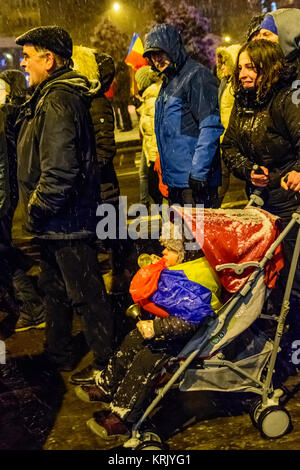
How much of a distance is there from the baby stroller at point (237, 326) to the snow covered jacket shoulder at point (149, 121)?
3.47m

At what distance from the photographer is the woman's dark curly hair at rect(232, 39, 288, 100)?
144 inches

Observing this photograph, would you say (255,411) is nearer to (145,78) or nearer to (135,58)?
(145,78)

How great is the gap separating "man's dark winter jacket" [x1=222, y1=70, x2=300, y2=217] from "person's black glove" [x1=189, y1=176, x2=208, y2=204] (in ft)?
0.97

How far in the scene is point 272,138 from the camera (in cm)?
380

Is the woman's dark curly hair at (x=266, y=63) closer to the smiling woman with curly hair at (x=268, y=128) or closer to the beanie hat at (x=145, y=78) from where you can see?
the smiling woman with curly hair at (x=268, y=128)

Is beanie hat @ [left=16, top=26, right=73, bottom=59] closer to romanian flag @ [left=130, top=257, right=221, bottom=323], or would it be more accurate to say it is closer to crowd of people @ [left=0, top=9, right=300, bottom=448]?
Answer: crowd of people @ [left=0, top=9, right=300, bottom=448]

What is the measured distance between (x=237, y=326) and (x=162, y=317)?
425 millimetres

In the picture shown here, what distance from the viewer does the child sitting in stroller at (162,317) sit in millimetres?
3084

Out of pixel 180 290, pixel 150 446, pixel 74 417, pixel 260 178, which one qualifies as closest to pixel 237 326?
pixel 180 290

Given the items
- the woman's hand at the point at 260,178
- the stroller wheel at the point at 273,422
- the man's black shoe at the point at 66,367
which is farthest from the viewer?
the man's black shoe at the point at 66,367

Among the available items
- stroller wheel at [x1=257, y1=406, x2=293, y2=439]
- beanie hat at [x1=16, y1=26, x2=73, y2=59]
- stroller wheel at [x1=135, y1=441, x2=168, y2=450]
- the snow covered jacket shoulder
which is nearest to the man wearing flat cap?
beanie hat at [x1=16, y1=26, x2=73, y2=59]

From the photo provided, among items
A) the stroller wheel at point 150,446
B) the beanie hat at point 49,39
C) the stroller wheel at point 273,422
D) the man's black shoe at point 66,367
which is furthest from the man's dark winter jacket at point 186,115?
the stroller wheel at point 150,446

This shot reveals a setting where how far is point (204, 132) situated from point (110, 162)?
66.4 inches

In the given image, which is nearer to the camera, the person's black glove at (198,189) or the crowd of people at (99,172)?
the crowd of people at (99,172)
